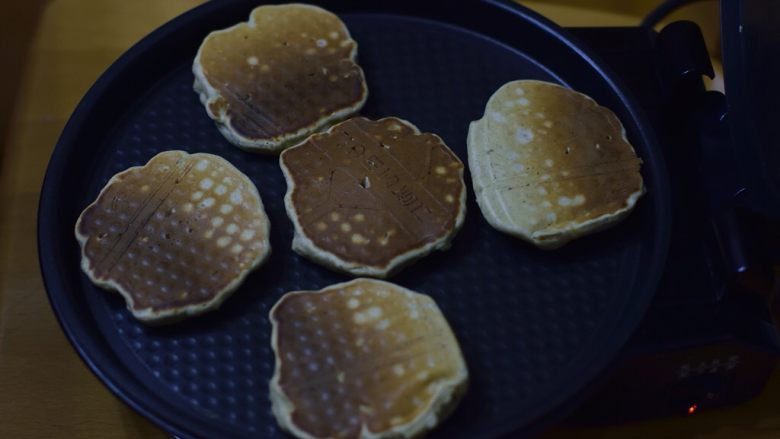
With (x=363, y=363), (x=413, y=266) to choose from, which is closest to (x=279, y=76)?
(x=413, y=266)

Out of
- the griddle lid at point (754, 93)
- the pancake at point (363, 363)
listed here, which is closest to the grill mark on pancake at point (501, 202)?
the pancake at point (363, 363)

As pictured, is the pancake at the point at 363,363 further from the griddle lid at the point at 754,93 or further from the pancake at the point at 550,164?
the griddle lid at the point at 754,93

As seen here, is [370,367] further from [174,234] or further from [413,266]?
[174,234]

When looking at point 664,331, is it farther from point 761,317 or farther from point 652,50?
point 652,50

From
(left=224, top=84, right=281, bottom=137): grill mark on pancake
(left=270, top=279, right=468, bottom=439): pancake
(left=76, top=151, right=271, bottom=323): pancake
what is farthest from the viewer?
(left=224, top=84, right=281, bottom=137): grill mark on pancake

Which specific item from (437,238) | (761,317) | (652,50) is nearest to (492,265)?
(437,238)

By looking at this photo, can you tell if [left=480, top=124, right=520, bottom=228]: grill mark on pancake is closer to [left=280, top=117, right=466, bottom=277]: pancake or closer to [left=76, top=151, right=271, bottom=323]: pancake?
[left=280, top=117, right=466, bottom=277]: pancake

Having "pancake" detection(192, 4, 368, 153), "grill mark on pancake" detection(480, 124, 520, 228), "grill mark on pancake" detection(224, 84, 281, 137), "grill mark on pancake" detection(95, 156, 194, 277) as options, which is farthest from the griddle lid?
"grill mark on pancake" detection(95, 156, 194, 277)
